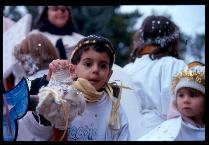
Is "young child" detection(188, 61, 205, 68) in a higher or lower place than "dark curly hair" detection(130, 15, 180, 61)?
lower

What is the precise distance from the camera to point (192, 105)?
2.00 m

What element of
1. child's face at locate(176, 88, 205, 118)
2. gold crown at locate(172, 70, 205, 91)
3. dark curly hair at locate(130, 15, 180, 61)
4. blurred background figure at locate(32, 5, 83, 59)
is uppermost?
blurred background figure at locate(32, 5, 83, 59)

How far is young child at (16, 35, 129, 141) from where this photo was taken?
1.83 m

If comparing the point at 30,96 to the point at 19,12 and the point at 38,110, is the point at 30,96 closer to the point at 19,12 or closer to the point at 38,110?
the point at 38,110

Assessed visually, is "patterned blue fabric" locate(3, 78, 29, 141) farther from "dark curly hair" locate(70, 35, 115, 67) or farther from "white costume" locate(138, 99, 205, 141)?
"white costume" locate(138, 99, 205, 141)

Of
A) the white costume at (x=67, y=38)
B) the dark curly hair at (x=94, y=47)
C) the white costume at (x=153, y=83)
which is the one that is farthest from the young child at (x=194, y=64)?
the white costume at (x=67, y=38)

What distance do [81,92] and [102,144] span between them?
0.19m

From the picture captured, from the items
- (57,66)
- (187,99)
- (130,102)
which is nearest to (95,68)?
(57,66)

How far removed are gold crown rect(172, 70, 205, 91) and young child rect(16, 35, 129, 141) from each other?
0.25 meters

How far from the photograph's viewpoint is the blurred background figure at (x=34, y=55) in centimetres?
211

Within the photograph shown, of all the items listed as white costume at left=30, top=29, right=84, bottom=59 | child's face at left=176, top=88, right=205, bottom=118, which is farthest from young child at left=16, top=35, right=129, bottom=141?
white costume at left=30, top=29, right=84, bottom=59

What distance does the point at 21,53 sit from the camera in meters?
2.32

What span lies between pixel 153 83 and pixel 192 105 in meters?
0.26

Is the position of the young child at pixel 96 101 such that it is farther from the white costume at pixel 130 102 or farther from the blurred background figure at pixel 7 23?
the blurred background figure at pixel 7 23
